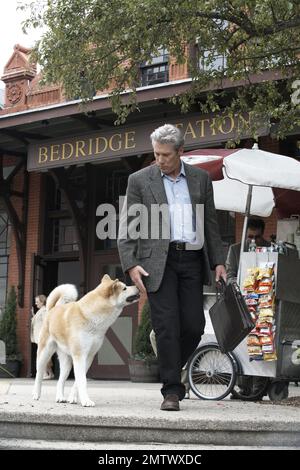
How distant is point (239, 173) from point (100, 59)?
2.85 m

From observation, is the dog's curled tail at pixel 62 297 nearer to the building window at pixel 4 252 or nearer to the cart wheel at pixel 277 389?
the cart wheel at pixel 277 389

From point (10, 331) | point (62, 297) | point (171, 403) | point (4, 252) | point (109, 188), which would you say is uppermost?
point (109, 188)

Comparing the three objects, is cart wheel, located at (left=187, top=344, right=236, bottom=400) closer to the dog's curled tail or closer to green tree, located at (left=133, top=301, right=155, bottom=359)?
the dog's curled tail

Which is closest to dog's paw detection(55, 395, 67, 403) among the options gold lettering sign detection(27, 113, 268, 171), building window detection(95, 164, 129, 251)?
gold lettering sign detection(27, 113, 268, 171)

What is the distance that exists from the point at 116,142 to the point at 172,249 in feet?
27.6

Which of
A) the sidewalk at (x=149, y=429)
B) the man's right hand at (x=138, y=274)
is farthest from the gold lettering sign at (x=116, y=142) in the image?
the sidewalk at (x=149, y=429)

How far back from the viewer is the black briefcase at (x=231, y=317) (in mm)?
6239

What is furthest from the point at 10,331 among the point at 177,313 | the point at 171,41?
the point at 177,313

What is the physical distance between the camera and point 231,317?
6.36 metres

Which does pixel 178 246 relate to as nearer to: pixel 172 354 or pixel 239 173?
pixel 172 354

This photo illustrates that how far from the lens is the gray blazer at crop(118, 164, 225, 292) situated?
223 inches

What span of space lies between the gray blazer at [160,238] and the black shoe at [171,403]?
2.54 feet

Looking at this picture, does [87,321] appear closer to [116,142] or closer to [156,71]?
[116,142]
